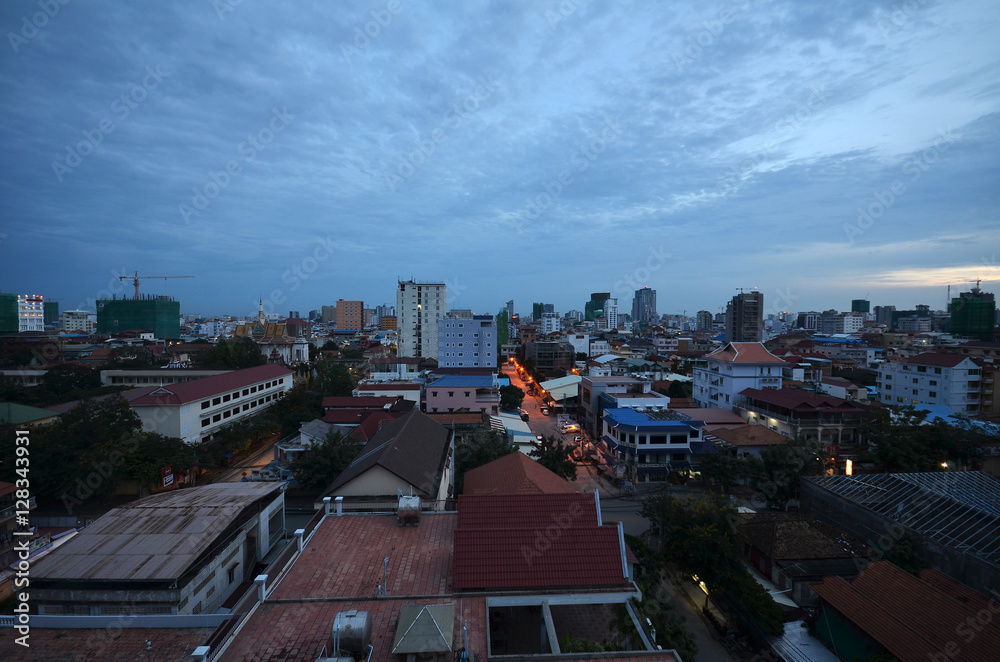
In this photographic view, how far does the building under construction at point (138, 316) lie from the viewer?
88250 millimetres

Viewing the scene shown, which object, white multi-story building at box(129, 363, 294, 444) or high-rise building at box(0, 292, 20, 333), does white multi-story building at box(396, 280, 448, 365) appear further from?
high-rise building at box(0, 292, 20, 333)

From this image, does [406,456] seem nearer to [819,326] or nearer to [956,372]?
[956,372]

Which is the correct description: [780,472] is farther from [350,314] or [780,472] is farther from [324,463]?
[350,314]

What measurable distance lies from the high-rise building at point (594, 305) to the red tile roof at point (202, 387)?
150347 mm

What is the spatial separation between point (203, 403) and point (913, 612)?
96.7 feet

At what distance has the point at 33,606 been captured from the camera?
8.69 meters

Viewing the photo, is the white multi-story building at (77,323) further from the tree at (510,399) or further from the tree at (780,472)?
the tree at (780,472)

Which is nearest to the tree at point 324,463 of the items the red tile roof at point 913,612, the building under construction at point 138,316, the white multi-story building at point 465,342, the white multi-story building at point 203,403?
the white multi-story building at point 203,403

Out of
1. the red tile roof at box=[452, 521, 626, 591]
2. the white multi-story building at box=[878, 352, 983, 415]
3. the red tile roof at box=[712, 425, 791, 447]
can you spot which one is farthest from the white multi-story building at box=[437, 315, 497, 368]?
the red tile roof at box=[452, 521, 626, 591]

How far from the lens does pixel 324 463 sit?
18516mm

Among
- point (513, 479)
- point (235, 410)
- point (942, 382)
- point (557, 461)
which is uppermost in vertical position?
point (942, 382)

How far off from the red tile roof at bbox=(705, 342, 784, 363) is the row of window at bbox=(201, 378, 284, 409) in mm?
32094

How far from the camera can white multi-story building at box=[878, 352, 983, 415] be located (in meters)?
31.0

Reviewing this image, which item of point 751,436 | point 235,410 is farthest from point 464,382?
point 751,436
